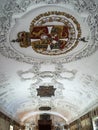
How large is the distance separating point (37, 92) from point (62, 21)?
334 inches

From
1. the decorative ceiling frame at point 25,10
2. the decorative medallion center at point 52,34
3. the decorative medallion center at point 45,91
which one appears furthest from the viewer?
the decorative medallion center at point 45,91

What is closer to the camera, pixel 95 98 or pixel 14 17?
pixel 14 17

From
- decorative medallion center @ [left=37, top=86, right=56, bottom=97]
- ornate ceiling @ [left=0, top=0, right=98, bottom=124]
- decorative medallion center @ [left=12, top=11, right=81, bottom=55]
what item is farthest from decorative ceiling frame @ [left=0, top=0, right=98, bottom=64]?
decorative medallion center @ [left=37, top=86, right=56, bottom=97]

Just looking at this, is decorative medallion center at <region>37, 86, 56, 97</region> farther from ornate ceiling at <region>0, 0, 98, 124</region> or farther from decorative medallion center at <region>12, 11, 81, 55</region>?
decorative medallion center at <region>12, 11, 81, 55</region>

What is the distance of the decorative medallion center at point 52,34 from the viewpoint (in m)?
7.26

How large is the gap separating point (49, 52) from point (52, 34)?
135cm

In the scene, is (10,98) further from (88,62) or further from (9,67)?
(88,62)

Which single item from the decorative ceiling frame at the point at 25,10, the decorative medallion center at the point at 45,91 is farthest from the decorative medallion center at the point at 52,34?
the decorative medallion center at the point at 45,91

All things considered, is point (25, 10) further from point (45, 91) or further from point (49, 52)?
point (45, 91)

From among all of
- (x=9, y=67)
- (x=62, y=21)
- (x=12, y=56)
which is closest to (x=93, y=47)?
(x=62, y=21)

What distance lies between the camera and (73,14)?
7.07m

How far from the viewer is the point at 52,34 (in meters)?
7.91

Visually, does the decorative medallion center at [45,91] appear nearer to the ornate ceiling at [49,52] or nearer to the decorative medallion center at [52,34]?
the ornate ceiling at [49,52]

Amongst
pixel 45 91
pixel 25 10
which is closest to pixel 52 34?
pixel 25 10
